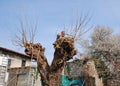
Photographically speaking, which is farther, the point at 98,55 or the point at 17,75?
the point at 98,55

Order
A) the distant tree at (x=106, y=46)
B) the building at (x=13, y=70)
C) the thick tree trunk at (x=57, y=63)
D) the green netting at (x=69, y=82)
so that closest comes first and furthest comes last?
the thick tree trunk at (x=57, y=63)
the green netting at (x=69, y=82)
the building at (x=13, y=70)
the distant tree at (x=106, y=46)

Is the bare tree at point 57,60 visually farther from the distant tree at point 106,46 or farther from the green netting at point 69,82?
the distant tree at point 106,46

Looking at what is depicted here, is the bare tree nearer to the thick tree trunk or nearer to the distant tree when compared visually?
the thick tree trunk

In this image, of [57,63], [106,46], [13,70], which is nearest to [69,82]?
[13,70]

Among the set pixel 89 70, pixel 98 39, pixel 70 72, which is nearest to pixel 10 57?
pixel 70 72

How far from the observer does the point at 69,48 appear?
1327 centimetres

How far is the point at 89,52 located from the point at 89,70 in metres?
15.2

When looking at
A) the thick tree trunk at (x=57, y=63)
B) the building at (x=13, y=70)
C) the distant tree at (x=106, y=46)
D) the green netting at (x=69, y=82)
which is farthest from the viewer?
the distant tree at (x=106, y=46)

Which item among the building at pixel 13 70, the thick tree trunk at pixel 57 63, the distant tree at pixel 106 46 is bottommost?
the thick tree trunk at pixel 57 63

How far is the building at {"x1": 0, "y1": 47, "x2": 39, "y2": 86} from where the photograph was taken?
74.4ft

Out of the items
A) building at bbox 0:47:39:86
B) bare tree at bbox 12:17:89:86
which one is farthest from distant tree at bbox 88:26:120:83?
bare tree at bbox 12:17:89:86

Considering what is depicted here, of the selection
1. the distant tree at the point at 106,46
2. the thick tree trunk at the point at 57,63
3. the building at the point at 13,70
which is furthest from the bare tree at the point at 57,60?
the distant tree at the point at 106,46

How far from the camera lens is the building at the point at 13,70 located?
74.4 ft

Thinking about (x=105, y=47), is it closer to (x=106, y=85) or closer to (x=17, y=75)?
(x=106, y=85)
